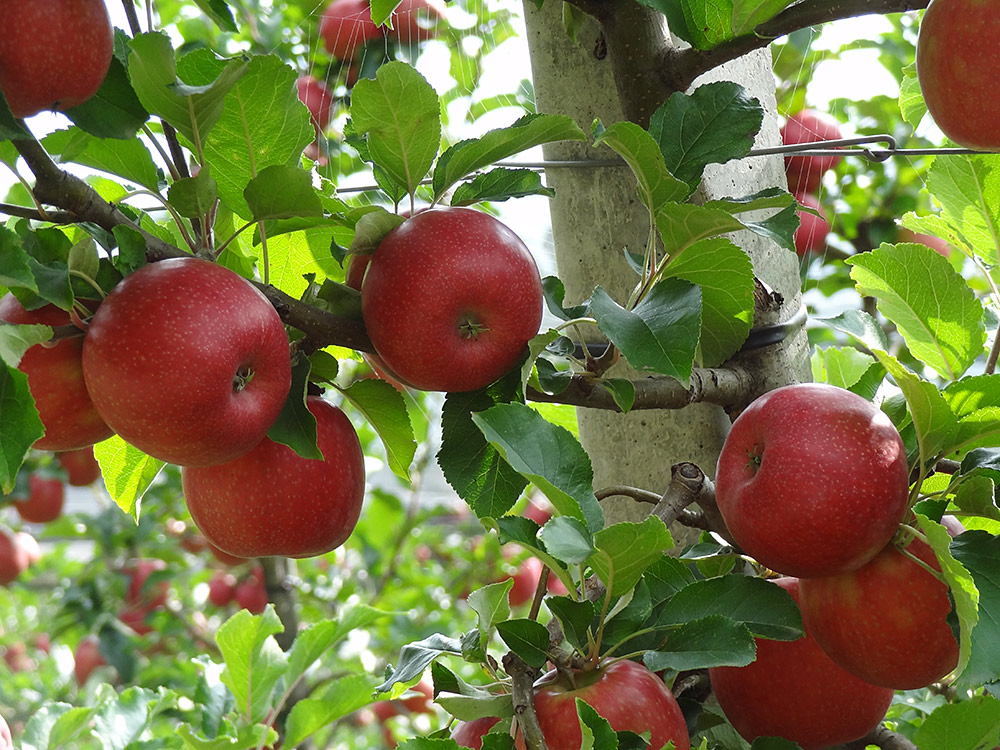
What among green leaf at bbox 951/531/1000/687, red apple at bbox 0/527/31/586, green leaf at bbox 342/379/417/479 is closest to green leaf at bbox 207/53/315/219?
green leaf at bbox 342/379/417/479

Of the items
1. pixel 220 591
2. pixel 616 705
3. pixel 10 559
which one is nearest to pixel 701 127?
pixel 616 705

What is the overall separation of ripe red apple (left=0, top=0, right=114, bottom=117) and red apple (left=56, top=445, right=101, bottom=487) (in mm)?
1694

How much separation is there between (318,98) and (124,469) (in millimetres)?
1051

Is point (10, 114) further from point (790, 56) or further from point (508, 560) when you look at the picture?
point (508, 560)

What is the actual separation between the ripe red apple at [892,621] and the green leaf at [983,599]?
0.03m

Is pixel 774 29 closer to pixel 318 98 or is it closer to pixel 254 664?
pixel 254 664

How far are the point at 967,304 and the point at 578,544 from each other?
1.36 feet

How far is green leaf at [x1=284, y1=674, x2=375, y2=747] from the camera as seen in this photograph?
83cm

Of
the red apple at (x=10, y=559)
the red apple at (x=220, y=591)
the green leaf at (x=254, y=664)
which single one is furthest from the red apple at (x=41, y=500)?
the green leaf at (x=254, y=664)

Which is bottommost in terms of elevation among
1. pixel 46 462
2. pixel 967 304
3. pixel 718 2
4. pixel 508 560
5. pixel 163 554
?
pixel 508 560

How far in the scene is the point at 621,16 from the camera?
0.73 metres

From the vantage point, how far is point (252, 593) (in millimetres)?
2271

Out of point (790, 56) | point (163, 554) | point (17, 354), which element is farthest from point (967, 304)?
point (163, 554)

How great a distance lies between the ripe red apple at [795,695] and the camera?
26.4 inches
